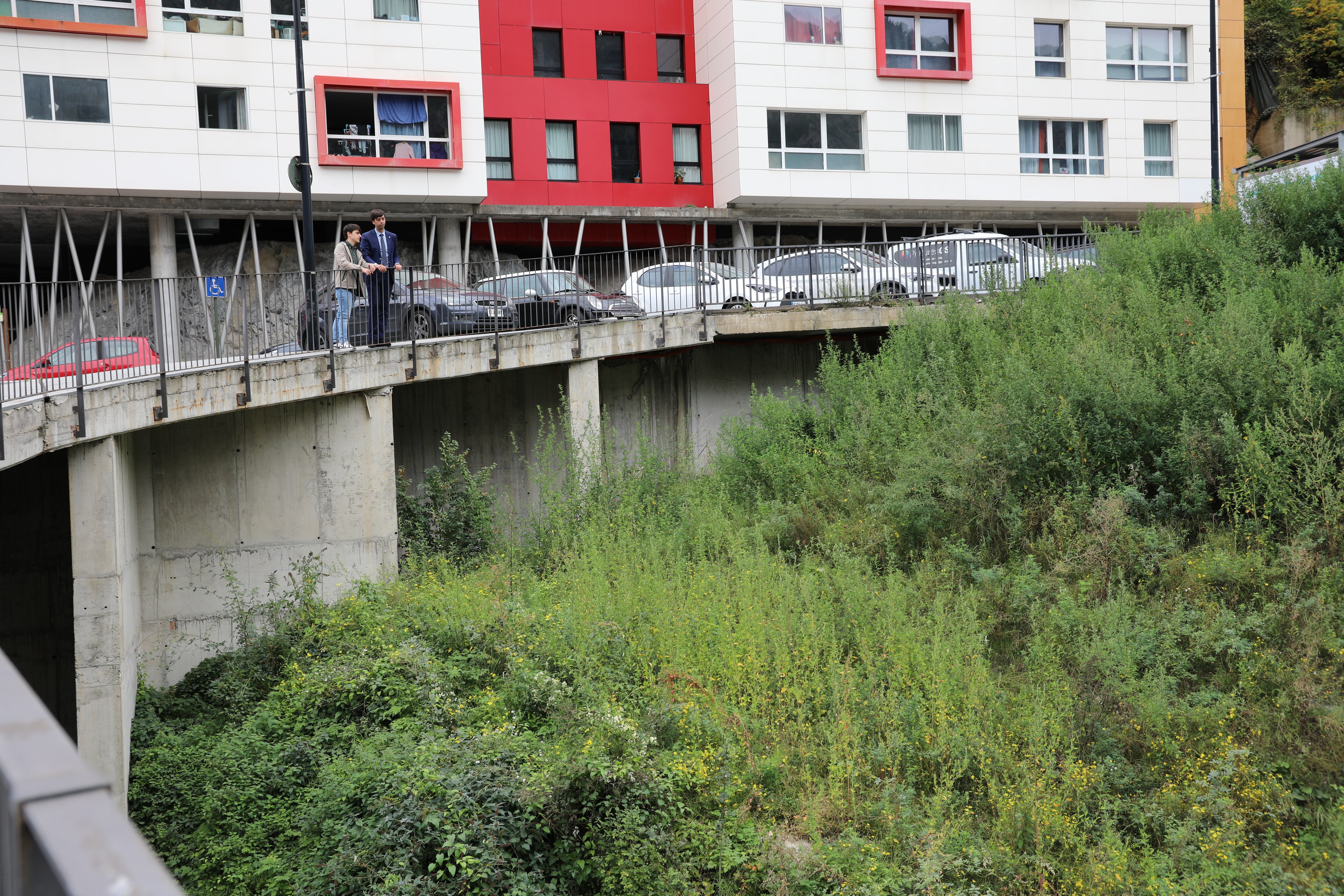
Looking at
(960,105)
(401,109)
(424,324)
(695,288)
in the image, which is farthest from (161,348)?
(960,105)

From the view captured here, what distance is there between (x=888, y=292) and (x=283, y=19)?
16.2m

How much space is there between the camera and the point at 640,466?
15398 millimetres

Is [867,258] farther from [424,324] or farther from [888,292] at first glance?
[424,324]

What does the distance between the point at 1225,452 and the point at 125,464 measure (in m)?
11.9

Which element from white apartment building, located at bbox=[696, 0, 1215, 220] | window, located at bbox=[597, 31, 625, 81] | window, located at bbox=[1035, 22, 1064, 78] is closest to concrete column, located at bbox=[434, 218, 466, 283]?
window, located at bbox=[597, 31, 625, 81]

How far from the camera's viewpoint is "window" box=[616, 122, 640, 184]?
2922cm

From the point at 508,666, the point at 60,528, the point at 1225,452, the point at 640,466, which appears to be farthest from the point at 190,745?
the point at 1225,452

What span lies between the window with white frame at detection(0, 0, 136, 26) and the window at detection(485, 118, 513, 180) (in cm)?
874

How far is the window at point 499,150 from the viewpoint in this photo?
2778cm

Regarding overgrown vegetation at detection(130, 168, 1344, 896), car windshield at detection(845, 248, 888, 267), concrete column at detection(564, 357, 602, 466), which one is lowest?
overgrown vegetation at detection(130, 168, 1344, 896)

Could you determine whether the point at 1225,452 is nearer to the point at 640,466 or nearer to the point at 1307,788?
the point at 1307,788

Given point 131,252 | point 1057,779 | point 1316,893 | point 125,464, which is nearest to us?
point 1316,893

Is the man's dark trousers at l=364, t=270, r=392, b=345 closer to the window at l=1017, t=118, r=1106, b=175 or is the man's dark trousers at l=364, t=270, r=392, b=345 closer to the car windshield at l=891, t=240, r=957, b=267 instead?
the car windshield at l=891, t=240, r=957, b=267

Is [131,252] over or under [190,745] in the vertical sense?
over
